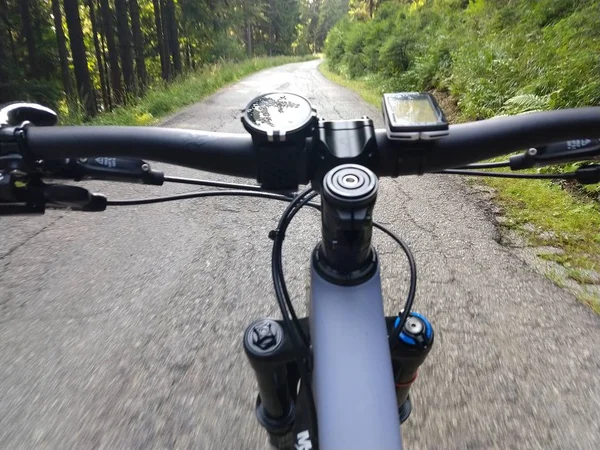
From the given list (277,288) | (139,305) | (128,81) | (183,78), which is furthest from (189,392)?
(183,78)

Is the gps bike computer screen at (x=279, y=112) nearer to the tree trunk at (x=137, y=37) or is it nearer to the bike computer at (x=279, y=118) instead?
the bike computer at (x=279, y=118)

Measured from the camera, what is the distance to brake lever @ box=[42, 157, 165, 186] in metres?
0.97

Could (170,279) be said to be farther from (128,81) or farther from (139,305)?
(128,81)

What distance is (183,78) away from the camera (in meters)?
15.2

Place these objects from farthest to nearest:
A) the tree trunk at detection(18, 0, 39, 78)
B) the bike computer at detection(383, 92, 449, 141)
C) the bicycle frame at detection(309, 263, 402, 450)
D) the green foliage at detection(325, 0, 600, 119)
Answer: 1. the tree trunk at detection(18, 0, 39, 78)
2. the green foliage at detection(325, 0, 600, 119)
3. the bike computer at detection(383, 92, 449, 141)
4. the bicycle frame at detection(309, 263, 402, 450)

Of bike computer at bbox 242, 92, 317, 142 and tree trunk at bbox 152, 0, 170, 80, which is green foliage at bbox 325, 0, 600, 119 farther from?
tree trunk at bbox 152, 0, 170, 80

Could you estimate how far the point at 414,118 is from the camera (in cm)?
83

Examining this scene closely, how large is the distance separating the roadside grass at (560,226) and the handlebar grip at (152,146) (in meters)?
2.50

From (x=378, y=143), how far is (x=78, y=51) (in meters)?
13.5

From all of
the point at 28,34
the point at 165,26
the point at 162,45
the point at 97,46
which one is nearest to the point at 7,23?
the point at 28,34

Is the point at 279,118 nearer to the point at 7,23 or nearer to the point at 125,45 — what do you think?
the point at 125,45

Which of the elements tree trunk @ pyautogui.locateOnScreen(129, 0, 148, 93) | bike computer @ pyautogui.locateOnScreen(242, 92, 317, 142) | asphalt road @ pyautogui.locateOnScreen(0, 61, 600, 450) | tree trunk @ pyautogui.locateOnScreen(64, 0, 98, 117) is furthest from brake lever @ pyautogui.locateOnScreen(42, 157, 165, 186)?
tree trunk @ pyautogui.locateOnScreen(129, 0, 148, 93)

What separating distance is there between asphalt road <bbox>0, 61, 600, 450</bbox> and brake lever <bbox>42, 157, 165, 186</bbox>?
4.11 feet

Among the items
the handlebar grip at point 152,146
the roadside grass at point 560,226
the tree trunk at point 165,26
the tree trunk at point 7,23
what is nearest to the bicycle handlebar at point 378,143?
the handlebar grip at point 152,146
